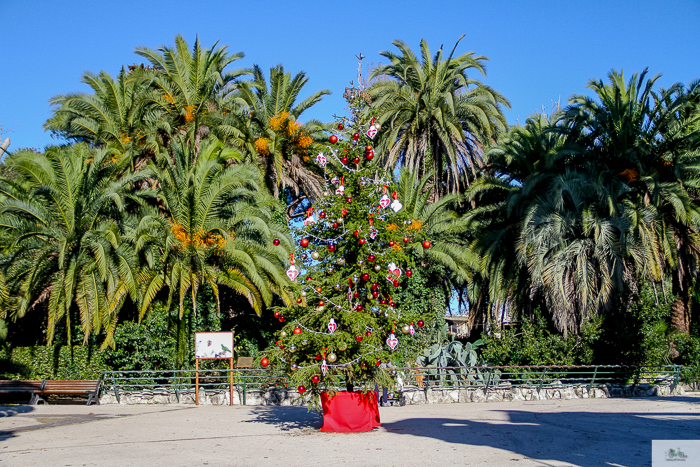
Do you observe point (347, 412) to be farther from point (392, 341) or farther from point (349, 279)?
point (349, 279)

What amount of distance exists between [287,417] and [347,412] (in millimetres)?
3176

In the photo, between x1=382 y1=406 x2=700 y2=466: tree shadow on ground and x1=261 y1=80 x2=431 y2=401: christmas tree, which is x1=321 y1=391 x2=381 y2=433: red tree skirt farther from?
x1=382 y1=406 x2=700 y2=466: tree shadow on ground

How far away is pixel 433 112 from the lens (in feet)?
85.3

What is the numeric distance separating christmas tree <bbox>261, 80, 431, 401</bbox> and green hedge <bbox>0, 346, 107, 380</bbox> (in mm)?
11444

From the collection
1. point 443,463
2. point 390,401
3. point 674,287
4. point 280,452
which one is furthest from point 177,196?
point 674,287

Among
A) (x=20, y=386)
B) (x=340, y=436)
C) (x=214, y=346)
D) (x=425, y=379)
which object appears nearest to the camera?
(x=340, y=436)

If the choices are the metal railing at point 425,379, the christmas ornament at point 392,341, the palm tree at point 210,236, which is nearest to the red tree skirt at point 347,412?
the christmas ornament at point 392,341

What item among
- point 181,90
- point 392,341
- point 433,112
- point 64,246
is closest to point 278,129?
point 181,90

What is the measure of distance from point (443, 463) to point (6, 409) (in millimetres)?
12639

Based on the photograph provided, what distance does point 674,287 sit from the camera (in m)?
23.5

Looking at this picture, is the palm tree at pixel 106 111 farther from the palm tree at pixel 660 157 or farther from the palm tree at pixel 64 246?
the palm tree at pixel 660 157

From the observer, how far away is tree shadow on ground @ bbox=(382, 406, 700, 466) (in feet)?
27.0

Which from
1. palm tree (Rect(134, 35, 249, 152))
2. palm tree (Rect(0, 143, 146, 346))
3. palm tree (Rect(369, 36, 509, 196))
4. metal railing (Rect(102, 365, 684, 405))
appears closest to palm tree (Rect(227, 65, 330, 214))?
palm tree (Rect(134, 35, 249, 152))

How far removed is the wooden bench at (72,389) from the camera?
17.1 meters
